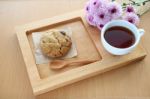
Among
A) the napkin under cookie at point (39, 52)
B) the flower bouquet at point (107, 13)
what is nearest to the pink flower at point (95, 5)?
the flower bouquet at point (107, 13)

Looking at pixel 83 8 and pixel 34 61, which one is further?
pixel 83 8

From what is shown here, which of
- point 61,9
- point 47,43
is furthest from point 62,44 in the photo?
point 61,9

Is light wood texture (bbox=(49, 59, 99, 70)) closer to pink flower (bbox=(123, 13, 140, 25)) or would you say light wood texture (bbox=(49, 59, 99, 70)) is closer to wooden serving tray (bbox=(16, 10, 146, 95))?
wooden serving tray (bbox=(16, 10, 146, 95))

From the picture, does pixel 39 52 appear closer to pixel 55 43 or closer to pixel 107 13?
pixel 55 43

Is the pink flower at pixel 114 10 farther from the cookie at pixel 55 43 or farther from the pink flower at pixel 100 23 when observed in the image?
the cookie at pixel 55 43

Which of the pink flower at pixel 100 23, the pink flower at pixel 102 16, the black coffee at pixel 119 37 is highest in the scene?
the pink flower at pixel 102 16

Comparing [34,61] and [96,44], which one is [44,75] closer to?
[34,61]
